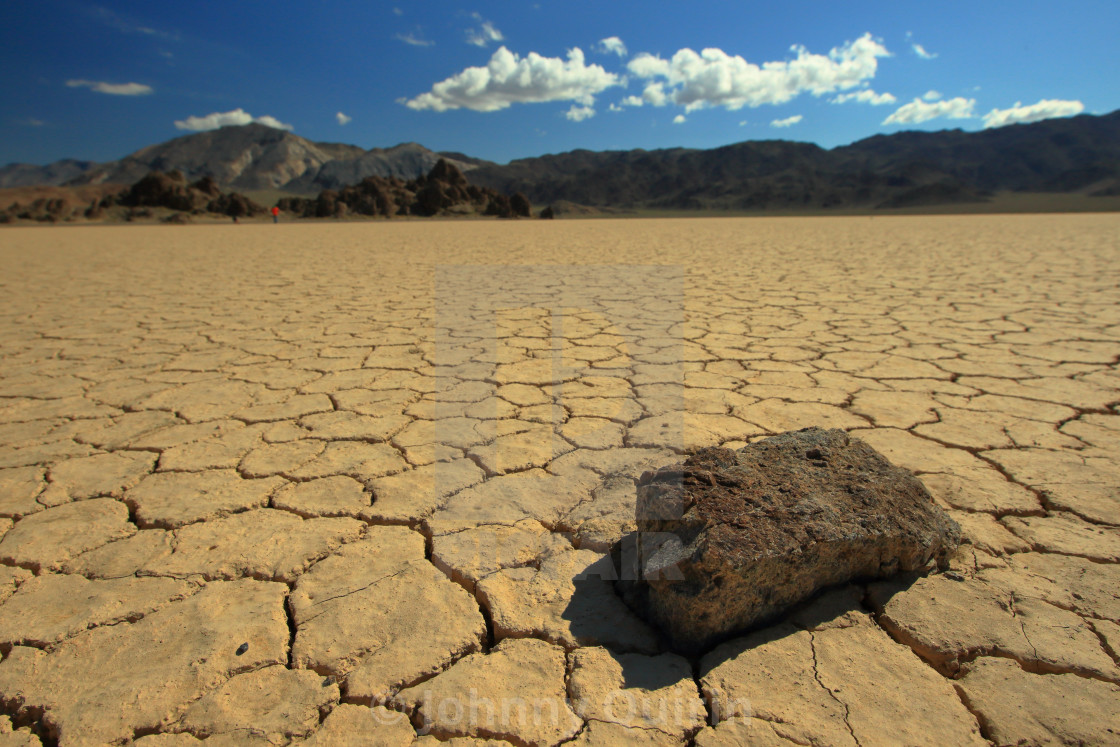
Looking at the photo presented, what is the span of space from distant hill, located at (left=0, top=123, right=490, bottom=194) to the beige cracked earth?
254 feet

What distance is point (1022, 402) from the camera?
7.01ft

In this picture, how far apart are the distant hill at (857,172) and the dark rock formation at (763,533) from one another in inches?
1512

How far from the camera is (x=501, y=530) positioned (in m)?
1.40

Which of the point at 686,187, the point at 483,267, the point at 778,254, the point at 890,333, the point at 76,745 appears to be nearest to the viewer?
the point at 76,745

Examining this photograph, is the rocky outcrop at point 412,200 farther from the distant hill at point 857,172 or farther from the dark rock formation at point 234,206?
the distant hill at point 857,172

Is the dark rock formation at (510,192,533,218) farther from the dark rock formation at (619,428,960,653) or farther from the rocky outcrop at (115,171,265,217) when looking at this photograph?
the dark rock formation at (619,428,960,653)

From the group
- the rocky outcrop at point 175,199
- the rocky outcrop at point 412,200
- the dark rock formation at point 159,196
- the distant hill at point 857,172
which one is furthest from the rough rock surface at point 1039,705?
the distant hill at point 857,172

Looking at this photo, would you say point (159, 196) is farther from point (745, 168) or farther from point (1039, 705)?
point (745, 168)

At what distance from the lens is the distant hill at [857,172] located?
36.7 m

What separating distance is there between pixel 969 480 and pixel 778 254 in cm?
656

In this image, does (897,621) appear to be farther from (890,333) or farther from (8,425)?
(8,425)

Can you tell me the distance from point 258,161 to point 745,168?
221ft

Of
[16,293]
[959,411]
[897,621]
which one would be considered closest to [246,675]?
[897,621]

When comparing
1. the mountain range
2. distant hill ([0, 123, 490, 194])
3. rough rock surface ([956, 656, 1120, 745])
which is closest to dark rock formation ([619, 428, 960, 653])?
rough rock surface ([956, 656, 1120, 745])
